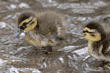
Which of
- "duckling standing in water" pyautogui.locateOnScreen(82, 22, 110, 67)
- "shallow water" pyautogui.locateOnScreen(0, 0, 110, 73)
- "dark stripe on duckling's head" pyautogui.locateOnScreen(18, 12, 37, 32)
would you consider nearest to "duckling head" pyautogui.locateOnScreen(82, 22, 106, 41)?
"duckling standing in water" pyautogui.locateOnScreen(82, 22, 110, 67)

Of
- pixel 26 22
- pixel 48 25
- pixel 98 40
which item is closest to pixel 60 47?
pixel 48 25

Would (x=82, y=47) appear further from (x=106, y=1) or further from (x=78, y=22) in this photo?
(x=106, y=1)

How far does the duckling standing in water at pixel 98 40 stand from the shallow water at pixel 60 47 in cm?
24

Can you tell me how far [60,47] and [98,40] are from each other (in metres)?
0.83

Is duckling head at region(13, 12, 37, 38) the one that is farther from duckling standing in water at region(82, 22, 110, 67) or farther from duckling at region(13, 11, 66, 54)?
duckling standing in water at region(82, 22, 110, 67)

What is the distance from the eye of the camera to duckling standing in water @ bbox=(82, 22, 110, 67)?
162 centimetres

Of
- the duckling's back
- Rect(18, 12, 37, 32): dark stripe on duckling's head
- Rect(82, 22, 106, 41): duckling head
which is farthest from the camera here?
the duckling's back

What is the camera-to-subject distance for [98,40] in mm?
1737

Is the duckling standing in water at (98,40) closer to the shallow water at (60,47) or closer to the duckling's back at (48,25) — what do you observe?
the shallow water at (60,47)

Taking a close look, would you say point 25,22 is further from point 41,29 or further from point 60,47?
point 60,47

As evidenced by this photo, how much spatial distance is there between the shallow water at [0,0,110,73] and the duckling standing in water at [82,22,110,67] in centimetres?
24

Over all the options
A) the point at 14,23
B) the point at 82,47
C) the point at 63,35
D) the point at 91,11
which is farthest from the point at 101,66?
the point at 14,23

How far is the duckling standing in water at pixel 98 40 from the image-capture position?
162cm

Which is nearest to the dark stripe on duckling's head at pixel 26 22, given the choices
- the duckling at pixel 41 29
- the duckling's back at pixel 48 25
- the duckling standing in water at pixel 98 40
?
the duckling at pixel 41 29
